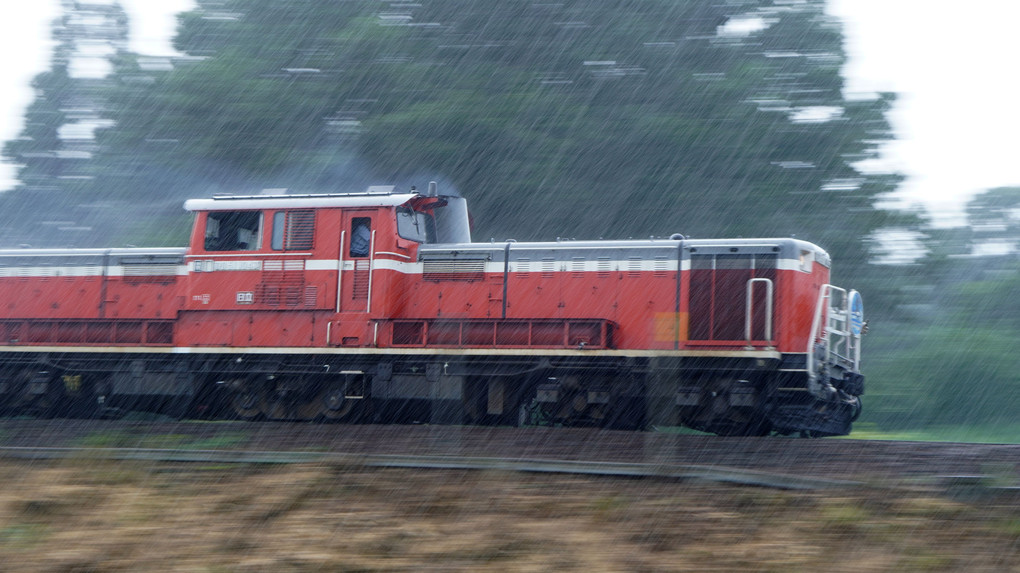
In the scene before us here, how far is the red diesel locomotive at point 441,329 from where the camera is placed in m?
10.6

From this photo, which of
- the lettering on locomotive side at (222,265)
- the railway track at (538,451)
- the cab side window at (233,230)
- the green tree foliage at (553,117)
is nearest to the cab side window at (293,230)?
the cab side window at (233,230)

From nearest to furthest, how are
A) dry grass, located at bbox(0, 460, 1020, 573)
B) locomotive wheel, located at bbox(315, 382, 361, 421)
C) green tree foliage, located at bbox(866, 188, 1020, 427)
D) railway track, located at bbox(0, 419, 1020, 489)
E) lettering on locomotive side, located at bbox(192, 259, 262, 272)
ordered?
dry grass, located at bbox(0, 460, 1020, 573), railway track, located at bbox(0, 419, 1020, 489), locomotive wheel, located at bbox(315, 382, 361, 421), lettering on locomotive side, located at bbox(192, 259, 262, 272), green tree foliage, located at bbox(866, 188, 1020, 427)

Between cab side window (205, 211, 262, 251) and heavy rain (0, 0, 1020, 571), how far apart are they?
5cm

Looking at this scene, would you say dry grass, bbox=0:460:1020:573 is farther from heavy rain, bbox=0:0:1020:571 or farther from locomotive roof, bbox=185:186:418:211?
locomotive roof, bbox=185:186:418:211

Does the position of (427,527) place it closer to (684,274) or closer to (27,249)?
(684,274)

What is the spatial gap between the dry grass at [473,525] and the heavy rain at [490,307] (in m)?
0.03

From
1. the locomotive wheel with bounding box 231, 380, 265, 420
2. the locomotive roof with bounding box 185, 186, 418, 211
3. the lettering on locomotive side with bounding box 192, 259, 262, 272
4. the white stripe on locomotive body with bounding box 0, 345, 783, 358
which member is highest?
the locomotive roof with bounding box 185, 186, 418, 211

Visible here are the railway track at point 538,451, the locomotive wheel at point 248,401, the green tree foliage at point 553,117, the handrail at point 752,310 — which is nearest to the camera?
the railway track at point 538,451

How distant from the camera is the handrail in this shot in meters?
10.5

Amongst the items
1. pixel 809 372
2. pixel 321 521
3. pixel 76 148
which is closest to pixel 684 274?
pixel 809 372

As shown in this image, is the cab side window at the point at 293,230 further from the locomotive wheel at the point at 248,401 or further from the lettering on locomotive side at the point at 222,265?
the locomotive wheel at the point at 248,401

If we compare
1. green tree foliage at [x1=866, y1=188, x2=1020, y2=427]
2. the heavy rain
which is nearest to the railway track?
the heavy rain

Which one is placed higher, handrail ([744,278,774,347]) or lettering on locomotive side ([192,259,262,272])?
lettering on locomotive side ([192,259,262,272])

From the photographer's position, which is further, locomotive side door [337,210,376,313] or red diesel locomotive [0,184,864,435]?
locomotive side door [337,210,376,313]
